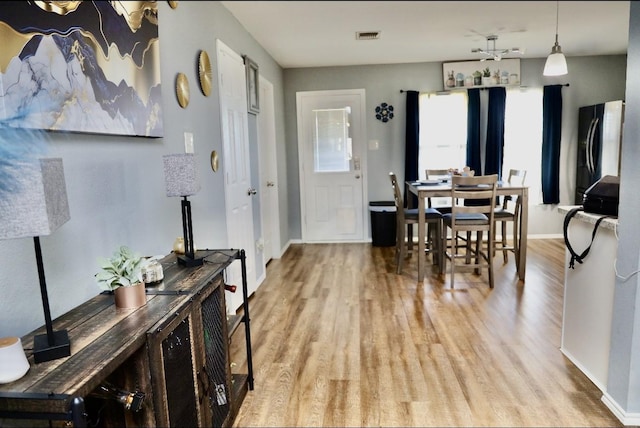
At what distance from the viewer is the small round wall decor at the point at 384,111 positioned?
463 cm

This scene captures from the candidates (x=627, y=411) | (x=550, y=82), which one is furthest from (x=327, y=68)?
(x=627, y=411)

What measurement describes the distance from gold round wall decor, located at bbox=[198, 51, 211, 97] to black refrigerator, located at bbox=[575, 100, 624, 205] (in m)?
3.60

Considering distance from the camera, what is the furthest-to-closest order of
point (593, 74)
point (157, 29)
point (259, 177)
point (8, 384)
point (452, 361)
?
point (593, 74), point (259, 177), point (452, 361), point (157, 29), point (8, 384)

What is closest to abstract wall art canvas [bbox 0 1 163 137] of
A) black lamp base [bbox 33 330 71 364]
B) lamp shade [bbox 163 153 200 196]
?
lamp shade [bbox 163 153 200 196]

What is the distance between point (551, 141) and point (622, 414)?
3.59m

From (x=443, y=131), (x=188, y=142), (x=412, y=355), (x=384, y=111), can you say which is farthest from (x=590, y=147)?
(x=188, y=142)

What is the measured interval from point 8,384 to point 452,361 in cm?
180

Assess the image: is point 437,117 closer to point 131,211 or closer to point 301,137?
point 301,137

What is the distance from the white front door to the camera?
4656 millimetres

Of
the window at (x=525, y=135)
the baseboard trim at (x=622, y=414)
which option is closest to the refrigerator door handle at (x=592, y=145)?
the window at (x=525, y=135)

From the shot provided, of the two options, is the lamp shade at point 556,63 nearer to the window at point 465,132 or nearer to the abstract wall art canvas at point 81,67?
the window at point 465,132

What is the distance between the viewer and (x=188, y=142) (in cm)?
205

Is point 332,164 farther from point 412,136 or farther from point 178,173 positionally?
point 178,173

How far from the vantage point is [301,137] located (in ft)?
15.5
